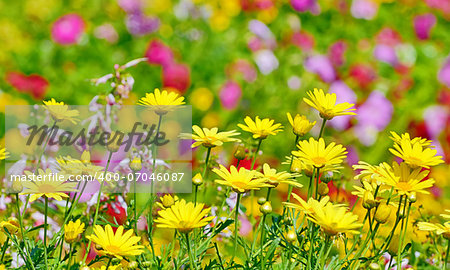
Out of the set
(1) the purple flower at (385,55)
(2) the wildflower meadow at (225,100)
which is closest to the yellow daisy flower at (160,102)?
(2) the wildflower meadow at (225,100)

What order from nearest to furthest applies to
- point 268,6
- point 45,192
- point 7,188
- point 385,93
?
point 45,192 → point 7,188 → point 385,93 → point 268,6

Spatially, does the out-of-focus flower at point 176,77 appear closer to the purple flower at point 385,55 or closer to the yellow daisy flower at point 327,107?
the purple flower at point 385,55

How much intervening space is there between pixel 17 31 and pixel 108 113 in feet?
7.13

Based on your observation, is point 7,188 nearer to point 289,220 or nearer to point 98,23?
point 289,220

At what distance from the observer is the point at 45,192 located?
54 cm

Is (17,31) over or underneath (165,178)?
over

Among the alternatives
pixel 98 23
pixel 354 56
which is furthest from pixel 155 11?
pixel 354 56

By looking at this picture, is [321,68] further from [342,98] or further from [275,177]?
[275,177]

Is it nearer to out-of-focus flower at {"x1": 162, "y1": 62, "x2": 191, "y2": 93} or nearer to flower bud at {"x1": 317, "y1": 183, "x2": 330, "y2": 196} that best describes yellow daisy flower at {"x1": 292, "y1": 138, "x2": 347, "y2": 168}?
flower bud at {"x1": 317, "y1": 183, "x2": 330, "y2": 196}

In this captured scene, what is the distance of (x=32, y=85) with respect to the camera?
2084 mm

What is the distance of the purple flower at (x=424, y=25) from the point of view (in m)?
2.94

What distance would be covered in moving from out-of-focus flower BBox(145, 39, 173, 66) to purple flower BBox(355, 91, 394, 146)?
74cm

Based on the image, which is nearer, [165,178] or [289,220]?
[289,220]

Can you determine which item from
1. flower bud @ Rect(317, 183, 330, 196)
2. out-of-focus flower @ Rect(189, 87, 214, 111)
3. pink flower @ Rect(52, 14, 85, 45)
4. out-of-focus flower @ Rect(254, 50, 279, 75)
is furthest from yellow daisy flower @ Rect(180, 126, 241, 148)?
pink flower @ Rect(52, 14, 85, 45)
